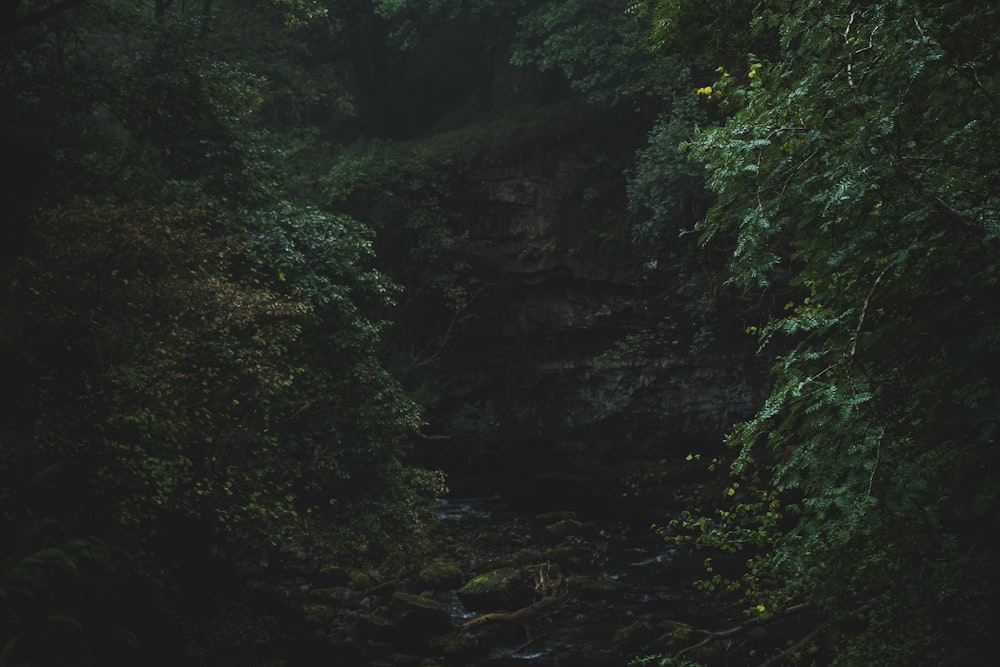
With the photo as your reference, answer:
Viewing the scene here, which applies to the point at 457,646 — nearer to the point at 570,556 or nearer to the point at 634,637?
the point at 634,637

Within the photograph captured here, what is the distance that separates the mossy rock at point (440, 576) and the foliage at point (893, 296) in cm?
1167

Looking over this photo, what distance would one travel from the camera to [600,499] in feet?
75.4

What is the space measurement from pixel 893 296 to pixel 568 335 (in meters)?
23.1

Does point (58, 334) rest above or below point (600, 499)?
above

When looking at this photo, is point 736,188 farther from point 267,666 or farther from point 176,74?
point 176,74

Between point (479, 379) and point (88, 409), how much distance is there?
1999cm

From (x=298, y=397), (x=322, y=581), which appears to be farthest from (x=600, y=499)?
(x=298, y=397)

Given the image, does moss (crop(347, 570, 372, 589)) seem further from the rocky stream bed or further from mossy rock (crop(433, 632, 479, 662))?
mossy rock (crop(433, 632, 479, 662))

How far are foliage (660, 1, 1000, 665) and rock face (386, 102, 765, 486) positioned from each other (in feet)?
64.2

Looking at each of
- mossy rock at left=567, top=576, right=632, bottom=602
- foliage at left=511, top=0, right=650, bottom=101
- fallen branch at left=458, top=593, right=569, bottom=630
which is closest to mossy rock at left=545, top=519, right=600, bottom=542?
mossy rock at left=567, top=576, right=632, bottom=602

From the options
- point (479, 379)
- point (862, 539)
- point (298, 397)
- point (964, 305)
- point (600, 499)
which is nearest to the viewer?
point (964, 305)

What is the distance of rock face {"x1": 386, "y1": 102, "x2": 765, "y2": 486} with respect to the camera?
25516mm

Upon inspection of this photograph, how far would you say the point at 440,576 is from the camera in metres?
16.2

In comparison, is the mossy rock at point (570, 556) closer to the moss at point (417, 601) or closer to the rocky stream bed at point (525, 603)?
the rocky stream bed at point (525, 603)
